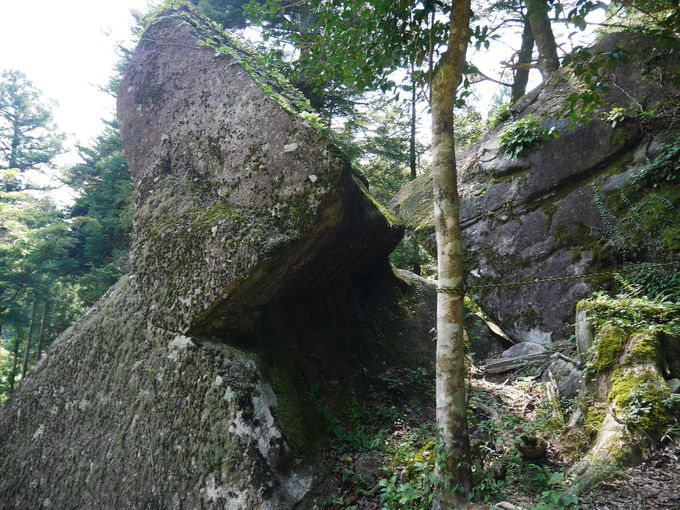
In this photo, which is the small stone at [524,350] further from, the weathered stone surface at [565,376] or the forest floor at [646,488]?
the forest floor at [646,488]

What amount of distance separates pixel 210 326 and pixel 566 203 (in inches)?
215

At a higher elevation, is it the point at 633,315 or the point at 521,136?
the point at 521,136

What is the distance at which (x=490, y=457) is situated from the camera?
11.8 ft

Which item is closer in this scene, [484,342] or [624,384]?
[624,384]

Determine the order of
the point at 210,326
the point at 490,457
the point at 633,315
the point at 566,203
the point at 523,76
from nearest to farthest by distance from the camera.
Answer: the point at 490,457 → the point at 633,315 → the point at 210,326 → the point at 566,203 → the point at 523,76

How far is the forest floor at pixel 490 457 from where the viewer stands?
2.75 meters

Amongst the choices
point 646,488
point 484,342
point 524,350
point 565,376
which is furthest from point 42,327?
point 646,488

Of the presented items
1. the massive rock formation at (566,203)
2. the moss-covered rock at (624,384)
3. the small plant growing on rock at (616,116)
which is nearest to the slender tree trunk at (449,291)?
the moss-covered rock at (624,384)

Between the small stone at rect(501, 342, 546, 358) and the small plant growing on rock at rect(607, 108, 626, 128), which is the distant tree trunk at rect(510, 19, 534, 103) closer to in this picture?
the small plant growing on rock at rect(607, 108, 626, 128)

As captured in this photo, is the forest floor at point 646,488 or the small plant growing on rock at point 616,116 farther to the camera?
the small plant growing on rock at point 616,116

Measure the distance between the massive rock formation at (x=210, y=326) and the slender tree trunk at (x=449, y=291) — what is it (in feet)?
4.13

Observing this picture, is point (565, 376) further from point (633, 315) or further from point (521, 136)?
point (521, 136)

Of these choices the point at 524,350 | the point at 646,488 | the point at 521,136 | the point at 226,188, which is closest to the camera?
the point at 646,488

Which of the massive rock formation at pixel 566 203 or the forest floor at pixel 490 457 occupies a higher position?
the massive rock formation at pixel 566 203
